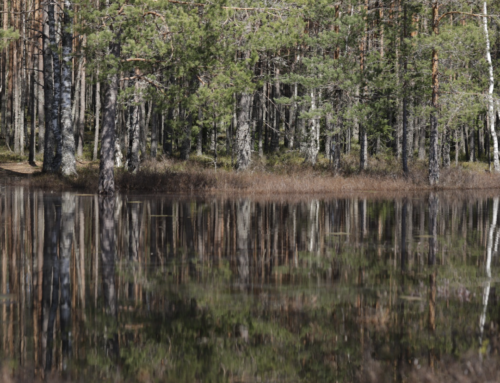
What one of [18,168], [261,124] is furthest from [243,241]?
[261,124]

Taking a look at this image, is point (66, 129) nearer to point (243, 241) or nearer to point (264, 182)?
point (264, 182)

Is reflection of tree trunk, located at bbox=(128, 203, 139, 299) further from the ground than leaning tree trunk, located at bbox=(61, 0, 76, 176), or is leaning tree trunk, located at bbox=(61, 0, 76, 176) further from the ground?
leaning tree trunk, located at bbox=(61, 0, 76, 176)

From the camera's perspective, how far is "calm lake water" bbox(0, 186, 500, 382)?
4957mm

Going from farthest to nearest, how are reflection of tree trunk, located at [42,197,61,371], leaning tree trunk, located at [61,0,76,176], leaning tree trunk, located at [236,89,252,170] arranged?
leaning tree trunk, located at [236,89,252,170] < leaning tree trunk, located at [61,0,76,176] < reflection of tree trunk, located at [42,197,61,371]

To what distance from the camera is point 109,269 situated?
8.79m

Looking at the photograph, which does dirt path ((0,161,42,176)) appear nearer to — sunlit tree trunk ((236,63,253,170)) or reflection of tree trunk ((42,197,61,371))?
sunlit tree trunk ((236,63,253,170))

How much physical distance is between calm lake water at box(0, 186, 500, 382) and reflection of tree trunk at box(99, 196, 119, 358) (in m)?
0.02

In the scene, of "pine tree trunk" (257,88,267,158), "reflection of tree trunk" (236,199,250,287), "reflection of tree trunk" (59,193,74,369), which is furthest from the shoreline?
"pine tree trunk" (257,88,267,158)

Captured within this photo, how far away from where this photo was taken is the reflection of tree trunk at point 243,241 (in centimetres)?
857

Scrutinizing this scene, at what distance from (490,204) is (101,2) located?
46.4 feet

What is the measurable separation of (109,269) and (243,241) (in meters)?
3.62

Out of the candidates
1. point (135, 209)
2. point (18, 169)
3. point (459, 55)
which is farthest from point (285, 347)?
point (18, 169)

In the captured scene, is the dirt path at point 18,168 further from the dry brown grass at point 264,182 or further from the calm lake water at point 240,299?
the calm lake water at point 240,299

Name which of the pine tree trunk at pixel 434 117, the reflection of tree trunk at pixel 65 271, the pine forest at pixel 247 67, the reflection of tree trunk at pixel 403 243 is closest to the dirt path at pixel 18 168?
the pine forest at pixel 247 67
